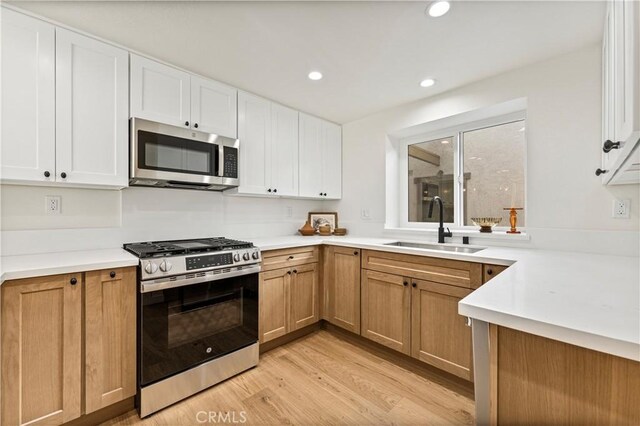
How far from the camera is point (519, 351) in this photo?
0.74m

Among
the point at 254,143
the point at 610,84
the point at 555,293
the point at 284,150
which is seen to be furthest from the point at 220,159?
the point at 610,84

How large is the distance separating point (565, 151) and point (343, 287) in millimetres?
1948

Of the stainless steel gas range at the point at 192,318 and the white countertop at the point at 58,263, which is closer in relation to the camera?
the white countertop at the point at 58,263

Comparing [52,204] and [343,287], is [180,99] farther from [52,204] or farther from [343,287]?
[343,287]

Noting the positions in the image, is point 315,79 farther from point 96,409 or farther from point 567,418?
point 96,409

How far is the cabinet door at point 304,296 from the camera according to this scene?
246cm

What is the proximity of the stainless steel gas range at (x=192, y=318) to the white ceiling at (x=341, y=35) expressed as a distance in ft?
4.39

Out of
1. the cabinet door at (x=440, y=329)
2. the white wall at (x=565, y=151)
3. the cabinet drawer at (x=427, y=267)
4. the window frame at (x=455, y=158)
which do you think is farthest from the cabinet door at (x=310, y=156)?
the cabinet door at (x=440, y=329)

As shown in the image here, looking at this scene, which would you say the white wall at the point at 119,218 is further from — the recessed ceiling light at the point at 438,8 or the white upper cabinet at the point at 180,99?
the recessed ceiling light at the point at 438,8

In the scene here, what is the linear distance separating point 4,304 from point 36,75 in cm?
123

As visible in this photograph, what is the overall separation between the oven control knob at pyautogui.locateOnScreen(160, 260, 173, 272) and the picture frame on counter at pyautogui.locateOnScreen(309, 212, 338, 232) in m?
1.85

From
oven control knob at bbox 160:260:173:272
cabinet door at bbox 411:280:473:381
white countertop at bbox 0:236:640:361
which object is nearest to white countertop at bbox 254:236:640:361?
white countertop at bbox 0:236:640:361

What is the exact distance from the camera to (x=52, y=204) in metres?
Result: 1.82

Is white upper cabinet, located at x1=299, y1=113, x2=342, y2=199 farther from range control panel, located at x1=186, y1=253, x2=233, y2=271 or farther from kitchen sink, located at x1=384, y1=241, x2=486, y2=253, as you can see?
range control panel, located at x1=186, y1=253, x2=233, y2=271
